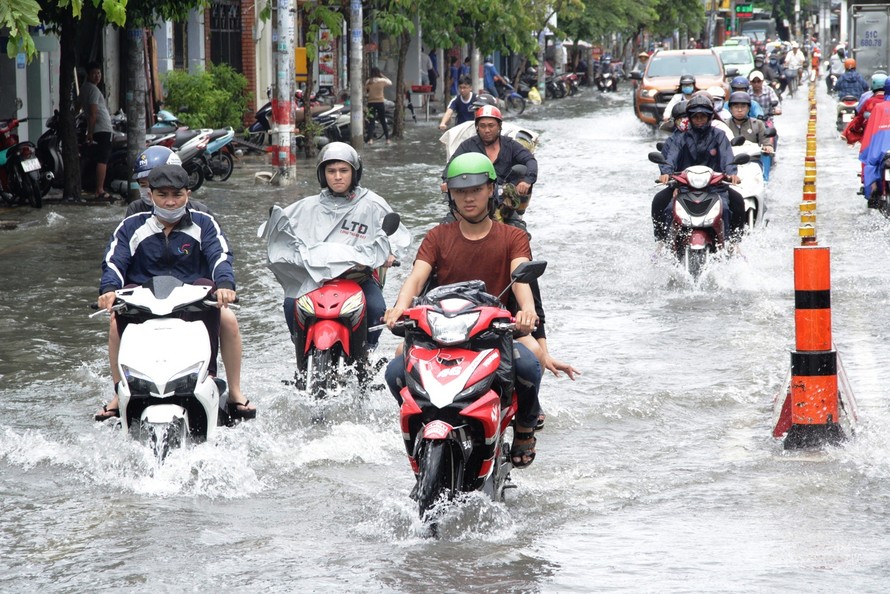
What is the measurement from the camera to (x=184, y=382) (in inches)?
261

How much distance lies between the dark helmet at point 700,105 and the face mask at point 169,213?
6.61m

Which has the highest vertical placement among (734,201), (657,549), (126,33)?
(126,33)

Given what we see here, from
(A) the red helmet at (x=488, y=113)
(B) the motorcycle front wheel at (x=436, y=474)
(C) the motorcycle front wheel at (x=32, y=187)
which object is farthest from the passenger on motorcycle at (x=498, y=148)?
(C) the motorcycle front wheel at (x=32, y=187)

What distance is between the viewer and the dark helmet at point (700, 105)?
1278cm

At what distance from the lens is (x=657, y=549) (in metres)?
5.89

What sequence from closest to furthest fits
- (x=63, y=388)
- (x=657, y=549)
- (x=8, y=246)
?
(x=657, y=549), (x=63, y=388), (x=8, y=246)

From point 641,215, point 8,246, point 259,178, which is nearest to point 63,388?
point 8,246

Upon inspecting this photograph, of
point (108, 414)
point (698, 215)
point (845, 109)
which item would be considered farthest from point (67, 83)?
point (845, 109)

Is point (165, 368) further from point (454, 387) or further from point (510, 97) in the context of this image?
point (510, 97)

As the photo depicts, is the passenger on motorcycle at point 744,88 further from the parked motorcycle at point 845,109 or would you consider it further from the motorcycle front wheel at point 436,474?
the motorcycle front wheel at point 436,474

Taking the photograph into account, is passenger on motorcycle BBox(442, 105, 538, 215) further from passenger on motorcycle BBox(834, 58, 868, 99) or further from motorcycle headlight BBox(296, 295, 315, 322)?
passenger on motorcycle BBox(834, 58, 868, 99)

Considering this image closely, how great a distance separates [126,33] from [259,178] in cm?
507

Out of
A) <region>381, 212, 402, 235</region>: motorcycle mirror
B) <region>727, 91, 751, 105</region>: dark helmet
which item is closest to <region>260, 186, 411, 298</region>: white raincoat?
<region>381, 212, 402, 235</region>: motorcycle mirror

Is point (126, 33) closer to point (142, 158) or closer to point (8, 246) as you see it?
point (8, 246)
